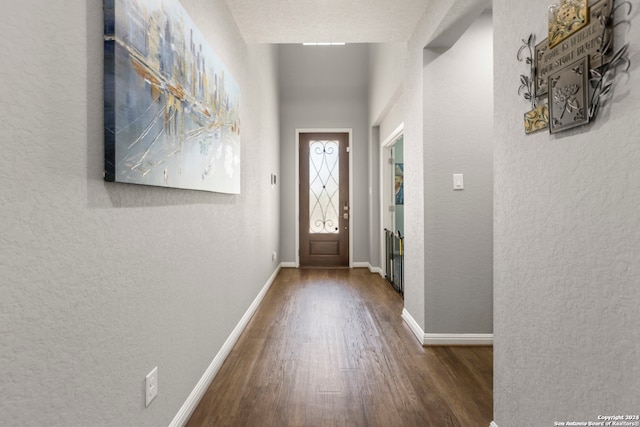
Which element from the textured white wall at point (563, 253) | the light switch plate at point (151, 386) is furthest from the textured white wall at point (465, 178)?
the light switch plate at point (151, 386)

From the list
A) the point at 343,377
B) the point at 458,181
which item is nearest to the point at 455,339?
the point at 343,377

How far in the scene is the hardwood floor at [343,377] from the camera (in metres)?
1.60

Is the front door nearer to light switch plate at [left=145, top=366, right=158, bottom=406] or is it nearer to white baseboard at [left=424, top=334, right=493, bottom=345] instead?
white baseboard at [left=424, top=334, right=493, bottom=345]

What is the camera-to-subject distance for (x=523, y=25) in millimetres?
1250

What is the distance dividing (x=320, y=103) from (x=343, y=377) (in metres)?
4.33

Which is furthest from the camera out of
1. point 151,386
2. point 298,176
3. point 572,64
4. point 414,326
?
point 298,176

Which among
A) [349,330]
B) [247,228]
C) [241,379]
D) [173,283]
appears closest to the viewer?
[173,283]

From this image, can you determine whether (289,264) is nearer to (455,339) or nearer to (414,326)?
(414,326)

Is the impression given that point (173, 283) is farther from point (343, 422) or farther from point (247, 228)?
point (247, 228)

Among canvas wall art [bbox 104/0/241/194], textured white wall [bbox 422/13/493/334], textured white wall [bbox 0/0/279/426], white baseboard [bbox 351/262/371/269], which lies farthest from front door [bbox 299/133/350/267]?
textured white wall [bbox 0/0/279/426]

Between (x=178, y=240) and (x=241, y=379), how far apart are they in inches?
38.0

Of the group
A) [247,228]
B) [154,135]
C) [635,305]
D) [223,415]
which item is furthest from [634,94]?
[247,228]

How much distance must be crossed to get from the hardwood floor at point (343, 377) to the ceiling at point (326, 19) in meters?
2.42

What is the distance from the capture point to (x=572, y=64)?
100 centimetres
